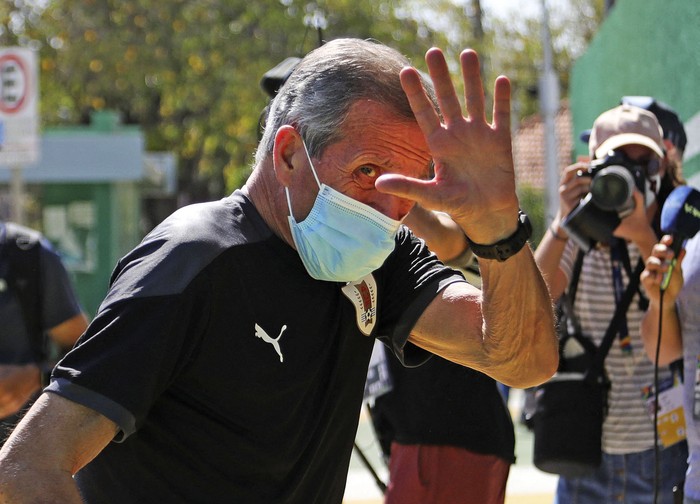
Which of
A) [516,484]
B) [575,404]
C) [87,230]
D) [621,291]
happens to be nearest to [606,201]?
[621,291]

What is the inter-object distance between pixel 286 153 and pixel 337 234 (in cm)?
22

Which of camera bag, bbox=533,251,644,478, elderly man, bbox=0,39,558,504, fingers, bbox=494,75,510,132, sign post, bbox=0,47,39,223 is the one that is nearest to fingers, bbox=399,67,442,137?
elderly man, bbox=0,39,558,504

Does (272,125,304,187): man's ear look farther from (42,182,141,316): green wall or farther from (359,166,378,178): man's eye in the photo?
(42,182,141,316): green wall

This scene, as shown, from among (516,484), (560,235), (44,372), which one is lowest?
(516,484)

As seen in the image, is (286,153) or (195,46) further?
(195,46)

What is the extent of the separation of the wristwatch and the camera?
5.70 ft

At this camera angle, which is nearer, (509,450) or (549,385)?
(509,450)

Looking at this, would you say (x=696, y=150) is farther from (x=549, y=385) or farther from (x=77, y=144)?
(x=77, y=144)

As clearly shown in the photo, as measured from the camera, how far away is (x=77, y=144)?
16578 mm

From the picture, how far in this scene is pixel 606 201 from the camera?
164 inches

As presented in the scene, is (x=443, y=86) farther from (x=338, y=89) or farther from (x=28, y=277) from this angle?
(x=28, y=277)

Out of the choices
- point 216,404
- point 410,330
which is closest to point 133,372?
point 216,404

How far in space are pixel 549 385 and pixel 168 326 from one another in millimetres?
2465

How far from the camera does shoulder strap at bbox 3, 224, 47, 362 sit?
4.89 m
